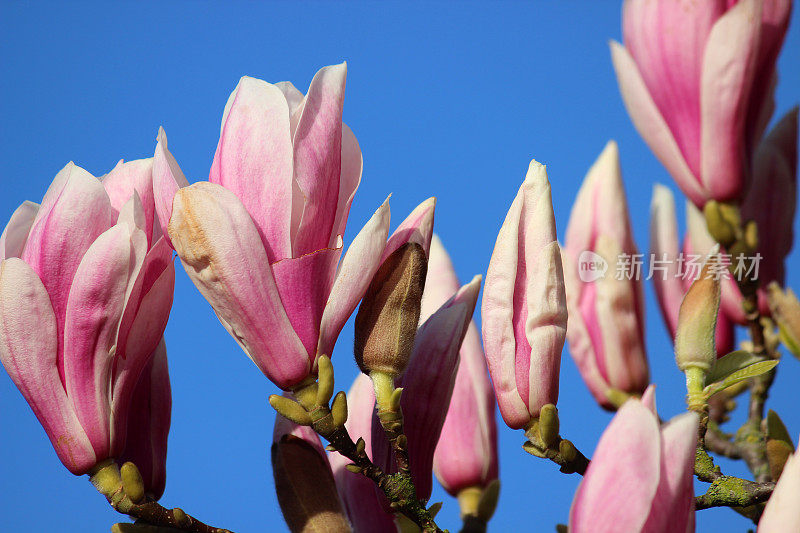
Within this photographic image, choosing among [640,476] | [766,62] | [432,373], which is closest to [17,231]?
[432,373]

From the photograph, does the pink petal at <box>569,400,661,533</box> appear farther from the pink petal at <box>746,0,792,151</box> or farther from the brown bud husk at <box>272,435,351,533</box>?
the pink petal at <box>746,0,792,151</box>

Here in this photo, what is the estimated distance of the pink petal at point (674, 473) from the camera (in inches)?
14.3

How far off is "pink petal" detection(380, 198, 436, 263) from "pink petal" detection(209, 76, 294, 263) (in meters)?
0.07

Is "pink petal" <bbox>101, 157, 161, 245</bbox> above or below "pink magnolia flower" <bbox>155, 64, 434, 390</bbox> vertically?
above

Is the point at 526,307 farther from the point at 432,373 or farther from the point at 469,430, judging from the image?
the point at 469,430

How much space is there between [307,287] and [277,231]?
3 centimetres

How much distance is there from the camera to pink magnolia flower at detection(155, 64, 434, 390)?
41 centimetres

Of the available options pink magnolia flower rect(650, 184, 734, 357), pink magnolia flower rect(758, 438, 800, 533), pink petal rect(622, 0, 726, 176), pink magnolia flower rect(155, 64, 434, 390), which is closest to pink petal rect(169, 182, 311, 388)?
pink magnolia flower rect(155, 64, 434, 390)

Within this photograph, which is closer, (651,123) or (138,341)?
(138,341)

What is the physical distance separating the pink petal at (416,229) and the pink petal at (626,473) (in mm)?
153

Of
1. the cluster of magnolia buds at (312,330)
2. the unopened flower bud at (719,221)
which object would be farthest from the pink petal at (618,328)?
the cluster of magnolia buds at (312,330)

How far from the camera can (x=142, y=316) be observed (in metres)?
0.46

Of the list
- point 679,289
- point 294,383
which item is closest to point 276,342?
point 294,383

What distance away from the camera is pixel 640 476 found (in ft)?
1.17
